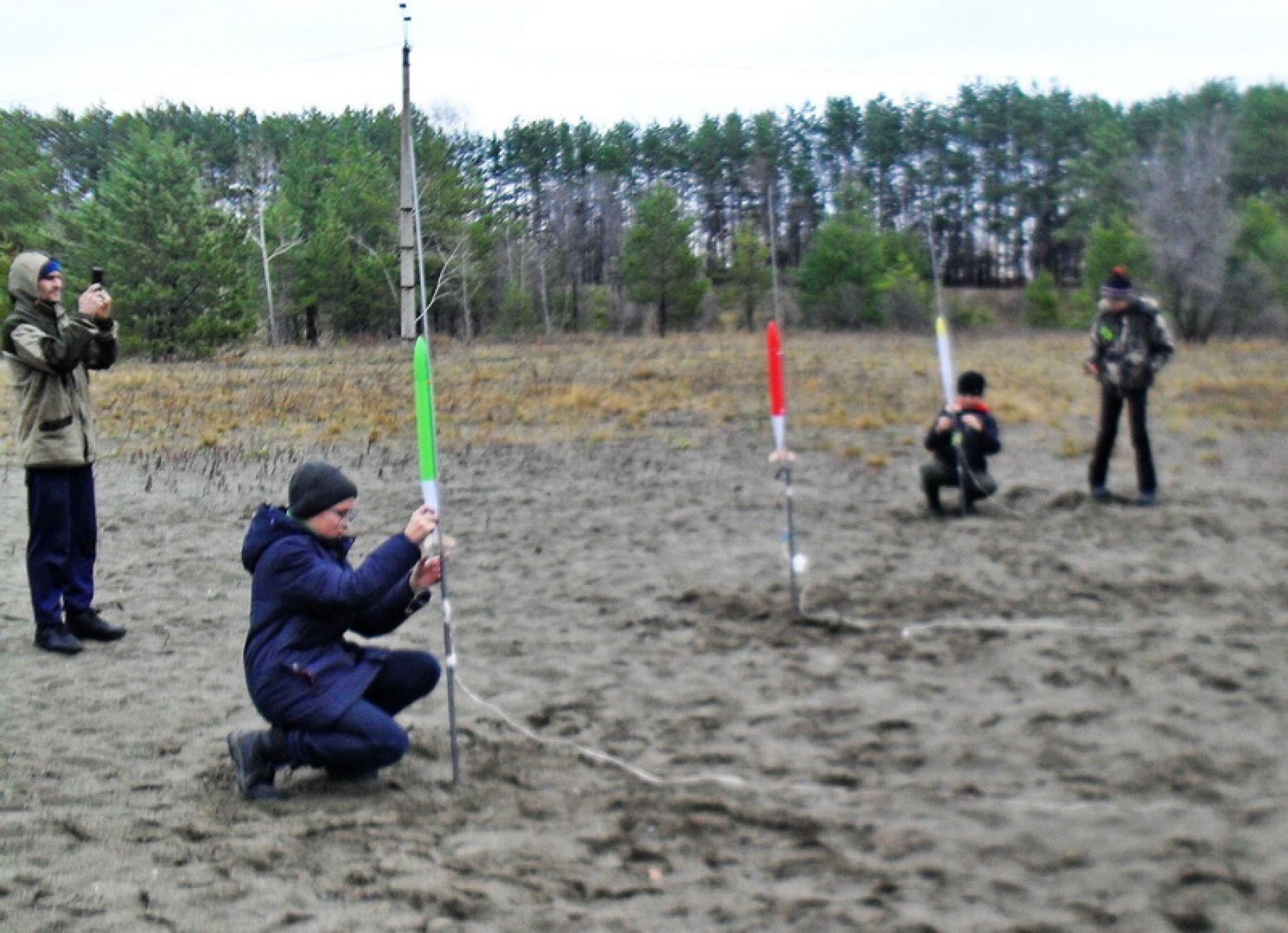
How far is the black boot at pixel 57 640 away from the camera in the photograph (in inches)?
266

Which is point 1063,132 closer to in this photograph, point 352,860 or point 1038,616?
point 1038,616

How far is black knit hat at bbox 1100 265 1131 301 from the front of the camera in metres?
10.3

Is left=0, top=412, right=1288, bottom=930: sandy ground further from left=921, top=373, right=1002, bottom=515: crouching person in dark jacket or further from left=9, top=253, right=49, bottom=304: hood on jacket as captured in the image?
left=9, top=253, right=49, bottom=304: hood on jacket

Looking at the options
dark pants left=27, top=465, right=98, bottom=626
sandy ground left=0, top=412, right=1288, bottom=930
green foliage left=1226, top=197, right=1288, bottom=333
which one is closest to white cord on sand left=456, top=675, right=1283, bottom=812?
sandy ground left=0, top=412, right=1288, bottom=930

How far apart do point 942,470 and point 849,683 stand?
468 cm

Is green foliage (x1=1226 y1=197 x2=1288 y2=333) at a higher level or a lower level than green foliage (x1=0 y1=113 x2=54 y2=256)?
lower

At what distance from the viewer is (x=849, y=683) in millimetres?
5812

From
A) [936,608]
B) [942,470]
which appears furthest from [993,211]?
[936,608]

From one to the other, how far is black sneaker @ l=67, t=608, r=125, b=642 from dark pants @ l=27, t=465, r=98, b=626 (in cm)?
5

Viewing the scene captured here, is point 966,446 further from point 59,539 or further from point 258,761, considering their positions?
point 258,761

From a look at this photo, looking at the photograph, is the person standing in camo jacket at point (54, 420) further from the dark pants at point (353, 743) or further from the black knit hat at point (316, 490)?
the dark pants at point (353, 743)

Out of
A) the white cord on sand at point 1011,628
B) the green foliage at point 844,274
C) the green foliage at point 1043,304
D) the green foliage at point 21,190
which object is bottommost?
the white cord on sand at point 1011,628

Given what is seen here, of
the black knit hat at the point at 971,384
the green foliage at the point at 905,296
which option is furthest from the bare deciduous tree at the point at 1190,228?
the black knit hat at the point at 971,384

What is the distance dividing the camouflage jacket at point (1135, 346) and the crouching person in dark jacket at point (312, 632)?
7.37 m
